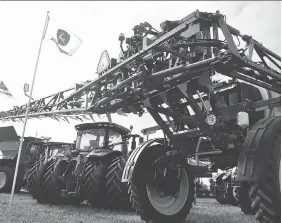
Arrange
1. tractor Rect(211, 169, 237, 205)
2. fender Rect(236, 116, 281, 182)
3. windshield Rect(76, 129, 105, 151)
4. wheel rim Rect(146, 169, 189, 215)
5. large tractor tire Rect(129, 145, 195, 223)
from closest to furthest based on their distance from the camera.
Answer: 1. fender Rect(236, 116, 281, 182)
2. large tractor tire Rect(129, 145, 195, 223)
3. wheel rim Rect(146, 169, 189, 215)
4. windshield Rect(76, 129, 105, 151)
5. tractor Rect(211, 169, 237, 205)

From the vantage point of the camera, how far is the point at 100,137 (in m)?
8.73

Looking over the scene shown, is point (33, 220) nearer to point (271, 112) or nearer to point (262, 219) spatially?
point (262, 219)

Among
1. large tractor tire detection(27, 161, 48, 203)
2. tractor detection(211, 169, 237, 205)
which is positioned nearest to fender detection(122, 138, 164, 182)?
large tractor tire detection(27, 161, 48, 203)

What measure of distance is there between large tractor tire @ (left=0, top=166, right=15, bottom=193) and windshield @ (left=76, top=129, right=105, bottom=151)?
4555 mm

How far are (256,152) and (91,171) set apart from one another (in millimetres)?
4753

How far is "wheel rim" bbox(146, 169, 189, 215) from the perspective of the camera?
4.73 meters

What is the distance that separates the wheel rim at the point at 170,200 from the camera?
15.5 ft

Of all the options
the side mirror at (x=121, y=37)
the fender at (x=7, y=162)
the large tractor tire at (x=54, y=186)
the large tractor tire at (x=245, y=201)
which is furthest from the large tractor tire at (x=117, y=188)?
the fender at (x=7, y=162)

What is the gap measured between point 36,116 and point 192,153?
9.19m

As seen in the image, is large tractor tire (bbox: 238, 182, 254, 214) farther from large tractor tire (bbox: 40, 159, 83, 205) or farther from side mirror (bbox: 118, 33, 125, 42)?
Answer: large tractor tire (bbox: 40, 159, 83, 205)

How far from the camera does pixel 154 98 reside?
196 inches

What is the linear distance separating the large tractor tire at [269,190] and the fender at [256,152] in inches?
0.8

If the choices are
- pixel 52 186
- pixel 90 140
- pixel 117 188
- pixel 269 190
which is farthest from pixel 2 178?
pixel 269 190

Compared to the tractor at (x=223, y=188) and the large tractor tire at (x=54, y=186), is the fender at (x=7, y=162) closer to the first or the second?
the large tractor tire at (x=54, y=186)
